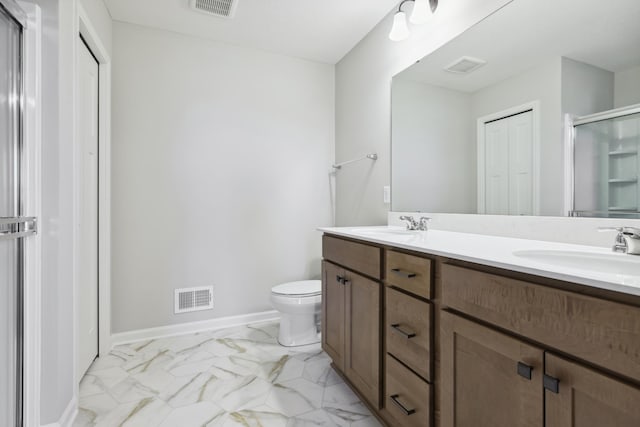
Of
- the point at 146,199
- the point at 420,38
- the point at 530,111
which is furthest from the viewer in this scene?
the point at 146,199

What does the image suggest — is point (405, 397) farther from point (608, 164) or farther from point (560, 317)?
point (608, 164)

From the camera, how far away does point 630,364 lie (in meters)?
0.56

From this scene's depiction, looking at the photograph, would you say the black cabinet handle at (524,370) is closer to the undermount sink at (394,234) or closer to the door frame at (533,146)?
the undermount sink at (394,234)

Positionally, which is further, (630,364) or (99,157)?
(99,157)

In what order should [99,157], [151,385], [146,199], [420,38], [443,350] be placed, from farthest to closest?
[146,199]
[99,157]
[420,38]
[151,385]
[443,350]

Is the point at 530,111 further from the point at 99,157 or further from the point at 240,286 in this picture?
the point at 99,157

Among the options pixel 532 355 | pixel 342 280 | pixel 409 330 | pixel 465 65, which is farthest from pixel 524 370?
pixel 465 65

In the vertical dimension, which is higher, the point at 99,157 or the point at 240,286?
the point at 99,157

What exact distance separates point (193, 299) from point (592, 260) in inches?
93.2

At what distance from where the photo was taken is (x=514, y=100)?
139 centimetres

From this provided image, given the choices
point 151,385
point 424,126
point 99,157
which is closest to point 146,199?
point 99,157

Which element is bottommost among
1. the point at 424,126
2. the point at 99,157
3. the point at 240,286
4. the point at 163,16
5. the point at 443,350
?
the point at 240,286

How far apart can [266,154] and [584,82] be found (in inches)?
→ 80.4

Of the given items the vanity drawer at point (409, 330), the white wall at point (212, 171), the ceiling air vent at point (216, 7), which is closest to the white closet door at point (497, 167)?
the vanity drawer at point (409, 330)
